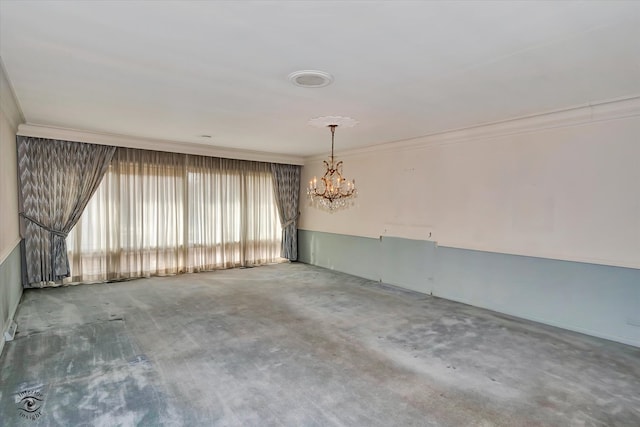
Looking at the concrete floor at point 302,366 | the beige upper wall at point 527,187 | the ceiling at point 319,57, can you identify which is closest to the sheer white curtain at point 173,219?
the concrete floor at point 302,366

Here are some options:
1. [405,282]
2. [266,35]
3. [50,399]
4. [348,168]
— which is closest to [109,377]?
[50,399]

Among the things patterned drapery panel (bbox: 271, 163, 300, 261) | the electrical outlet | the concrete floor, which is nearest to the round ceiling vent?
the concrete floor

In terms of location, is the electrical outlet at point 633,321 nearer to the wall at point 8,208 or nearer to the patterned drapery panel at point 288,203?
the patterned drapery panel at point 288,203

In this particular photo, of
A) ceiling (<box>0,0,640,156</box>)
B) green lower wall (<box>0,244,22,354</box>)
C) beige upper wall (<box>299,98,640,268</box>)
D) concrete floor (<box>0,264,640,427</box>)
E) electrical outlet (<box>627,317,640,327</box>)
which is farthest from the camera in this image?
beige upper wall (<box>299,98,640,268</box>)

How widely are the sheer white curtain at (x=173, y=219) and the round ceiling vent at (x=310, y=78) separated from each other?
4406 mm

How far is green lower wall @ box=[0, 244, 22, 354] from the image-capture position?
11.4 feet

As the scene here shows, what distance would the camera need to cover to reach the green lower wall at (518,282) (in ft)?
12.3

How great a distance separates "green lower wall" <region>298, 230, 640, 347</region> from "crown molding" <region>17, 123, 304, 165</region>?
2.67 m

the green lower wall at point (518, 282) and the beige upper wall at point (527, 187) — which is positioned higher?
the beige upper wall at point (527, 187)

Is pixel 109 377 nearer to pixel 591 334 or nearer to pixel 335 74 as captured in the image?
pixel 335 74

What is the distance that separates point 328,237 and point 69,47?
5.74 metres

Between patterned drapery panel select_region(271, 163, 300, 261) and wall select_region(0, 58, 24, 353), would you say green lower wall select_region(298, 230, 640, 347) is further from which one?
wall select_region(0, 58, 24, 353)

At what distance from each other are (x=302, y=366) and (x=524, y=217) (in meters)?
3.38

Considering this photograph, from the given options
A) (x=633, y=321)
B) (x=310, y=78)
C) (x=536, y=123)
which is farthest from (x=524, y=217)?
(x=310, y=78)
